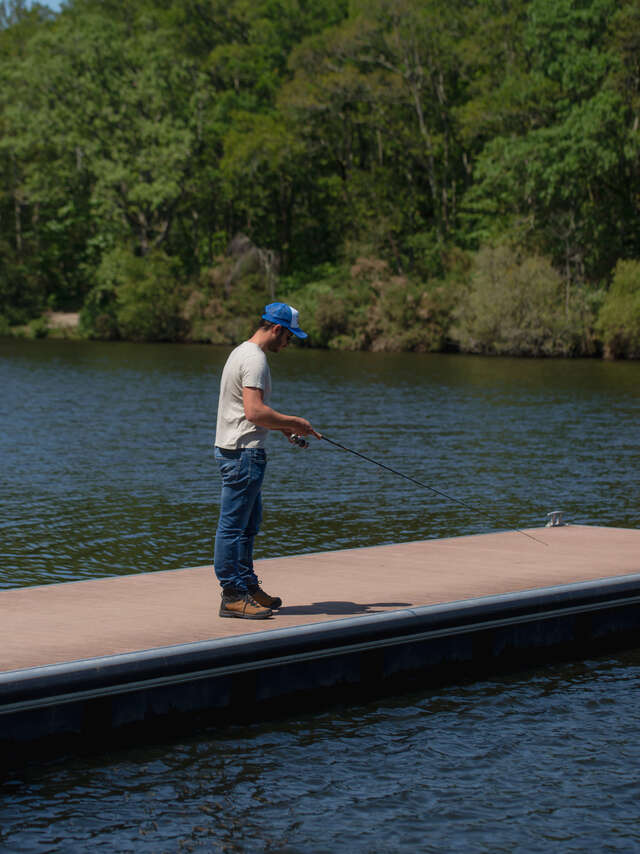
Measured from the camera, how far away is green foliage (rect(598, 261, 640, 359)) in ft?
185

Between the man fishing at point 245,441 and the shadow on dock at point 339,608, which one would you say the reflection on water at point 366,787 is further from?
the man fishing at point 245,441

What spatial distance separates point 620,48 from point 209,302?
29.3 m

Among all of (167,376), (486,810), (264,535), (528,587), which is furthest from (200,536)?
(167,376)

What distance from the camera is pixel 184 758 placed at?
725cm

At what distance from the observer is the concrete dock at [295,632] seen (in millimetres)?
7129

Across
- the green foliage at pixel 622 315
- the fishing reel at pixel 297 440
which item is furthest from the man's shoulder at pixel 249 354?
the green foliage at pixel 622 315

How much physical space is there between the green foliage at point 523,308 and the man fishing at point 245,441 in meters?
52.2

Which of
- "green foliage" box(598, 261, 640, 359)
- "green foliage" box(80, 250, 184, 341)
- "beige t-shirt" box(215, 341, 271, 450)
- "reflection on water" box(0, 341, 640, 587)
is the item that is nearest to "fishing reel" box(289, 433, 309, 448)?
"beige t-shirt" box(215, 341, 271, 450)

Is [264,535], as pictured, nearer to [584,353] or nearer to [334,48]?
[584,353]

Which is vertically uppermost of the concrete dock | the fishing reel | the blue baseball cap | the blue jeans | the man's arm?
the blue baseball cap

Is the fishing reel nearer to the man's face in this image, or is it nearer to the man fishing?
the man fishing

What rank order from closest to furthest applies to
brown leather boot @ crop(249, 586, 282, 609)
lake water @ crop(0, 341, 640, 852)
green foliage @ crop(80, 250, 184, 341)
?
lake water @ crop(0, 341, 640, 852) → brown leather boot @ crop(249, 586, 282, 609) → green foliage @ crop(80, 250, 184, 341)

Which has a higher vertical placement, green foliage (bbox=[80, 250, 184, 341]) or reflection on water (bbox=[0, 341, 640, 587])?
green foliage (bbox=[80, 250, 184, 341])

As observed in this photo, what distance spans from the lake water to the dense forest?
25994 mm
